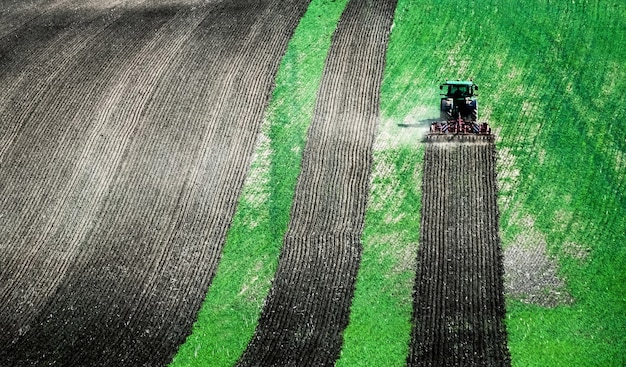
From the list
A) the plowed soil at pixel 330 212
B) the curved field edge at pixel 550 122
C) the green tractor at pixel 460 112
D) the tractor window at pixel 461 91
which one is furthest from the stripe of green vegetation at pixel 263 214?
the tractor window at pixel 461 91

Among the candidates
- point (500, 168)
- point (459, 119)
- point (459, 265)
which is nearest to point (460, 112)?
point (459, 119)

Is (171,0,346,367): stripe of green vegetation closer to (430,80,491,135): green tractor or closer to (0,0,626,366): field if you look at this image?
(0,0,626,366): field

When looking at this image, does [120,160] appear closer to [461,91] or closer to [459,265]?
[461,91]

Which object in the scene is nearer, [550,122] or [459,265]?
[459,265]

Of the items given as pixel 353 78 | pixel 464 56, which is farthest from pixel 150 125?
pixel 464 56

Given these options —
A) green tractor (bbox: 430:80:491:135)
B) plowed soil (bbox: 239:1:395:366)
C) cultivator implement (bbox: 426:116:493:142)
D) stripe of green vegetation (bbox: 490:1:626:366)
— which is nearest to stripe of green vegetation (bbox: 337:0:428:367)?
plowed soil (bbox: 239:1:395:366)
